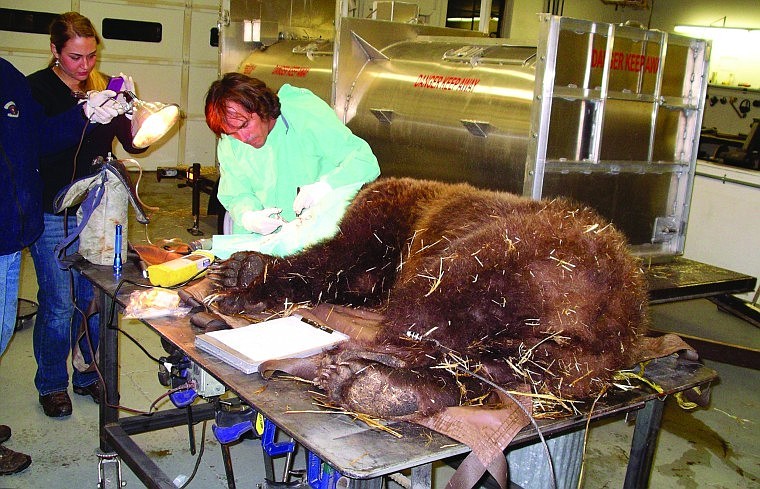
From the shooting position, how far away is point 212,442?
129 inches

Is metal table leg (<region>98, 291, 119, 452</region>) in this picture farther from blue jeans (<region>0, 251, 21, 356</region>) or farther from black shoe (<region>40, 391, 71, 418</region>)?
black shoe (<region>40, 391, 71, 418</region>)

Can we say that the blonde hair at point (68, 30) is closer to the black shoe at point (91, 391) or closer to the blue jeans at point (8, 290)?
the blue jeans at point (8, 290)

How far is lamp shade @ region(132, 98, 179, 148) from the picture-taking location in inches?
106

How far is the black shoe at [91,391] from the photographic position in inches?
138

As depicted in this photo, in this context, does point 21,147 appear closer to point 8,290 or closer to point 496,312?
point 8,290

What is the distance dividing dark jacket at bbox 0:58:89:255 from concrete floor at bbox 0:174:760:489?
0.93 m

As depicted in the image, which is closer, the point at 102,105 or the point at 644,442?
the point at 644,442

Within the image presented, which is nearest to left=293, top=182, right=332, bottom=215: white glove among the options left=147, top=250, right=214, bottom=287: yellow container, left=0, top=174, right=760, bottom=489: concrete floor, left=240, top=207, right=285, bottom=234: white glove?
left=240, top=207, right=285, bottom=234: white glove

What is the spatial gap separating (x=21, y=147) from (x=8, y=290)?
57 centimetres

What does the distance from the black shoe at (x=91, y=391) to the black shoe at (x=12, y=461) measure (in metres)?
0.58

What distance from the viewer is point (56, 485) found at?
2828 millimetres

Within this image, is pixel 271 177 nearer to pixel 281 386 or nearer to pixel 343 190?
pixel 343 190

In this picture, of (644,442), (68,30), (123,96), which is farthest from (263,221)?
(644,442)

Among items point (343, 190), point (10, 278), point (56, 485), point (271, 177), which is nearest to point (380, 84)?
point (271, 177)
